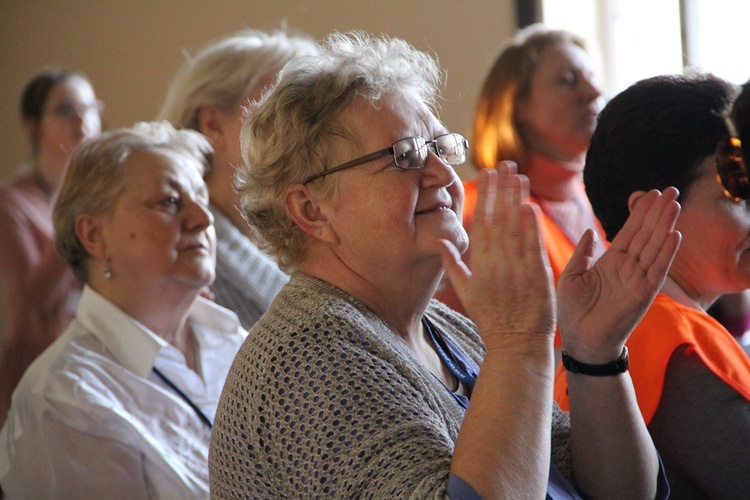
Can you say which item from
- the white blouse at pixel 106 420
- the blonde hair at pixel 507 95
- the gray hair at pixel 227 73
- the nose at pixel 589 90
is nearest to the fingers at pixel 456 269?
the white blouse at pixel 106 420

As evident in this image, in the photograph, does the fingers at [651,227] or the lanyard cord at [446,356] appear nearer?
the fingers at [651,227]

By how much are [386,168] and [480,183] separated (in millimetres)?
207

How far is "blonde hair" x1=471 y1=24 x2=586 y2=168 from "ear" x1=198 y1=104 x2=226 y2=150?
0.93 m

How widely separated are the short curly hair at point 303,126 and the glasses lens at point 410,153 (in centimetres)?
7

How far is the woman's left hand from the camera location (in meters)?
1.31

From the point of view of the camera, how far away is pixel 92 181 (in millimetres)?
2156

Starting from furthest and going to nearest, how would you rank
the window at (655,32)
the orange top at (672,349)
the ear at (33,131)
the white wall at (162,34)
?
the white wall at (162,34) → the window at (655,32) → the ear at (33,131) → the orange top at (672,349)

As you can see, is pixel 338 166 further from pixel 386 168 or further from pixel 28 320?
pixel 28 320

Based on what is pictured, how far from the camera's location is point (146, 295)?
2111mm

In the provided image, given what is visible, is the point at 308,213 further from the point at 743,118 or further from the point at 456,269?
the point at 743,118

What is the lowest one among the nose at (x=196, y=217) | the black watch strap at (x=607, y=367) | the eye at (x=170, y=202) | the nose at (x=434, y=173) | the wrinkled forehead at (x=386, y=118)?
the black watch strap at (x=607, y=367)

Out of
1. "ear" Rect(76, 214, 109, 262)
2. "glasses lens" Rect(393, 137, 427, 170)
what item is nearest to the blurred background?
→ "ear" Rect(76, 214, 109, 262)

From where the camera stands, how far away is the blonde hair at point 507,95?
294cm

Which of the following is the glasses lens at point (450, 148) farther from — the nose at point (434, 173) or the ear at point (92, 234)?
the ear at point (92, 234)
